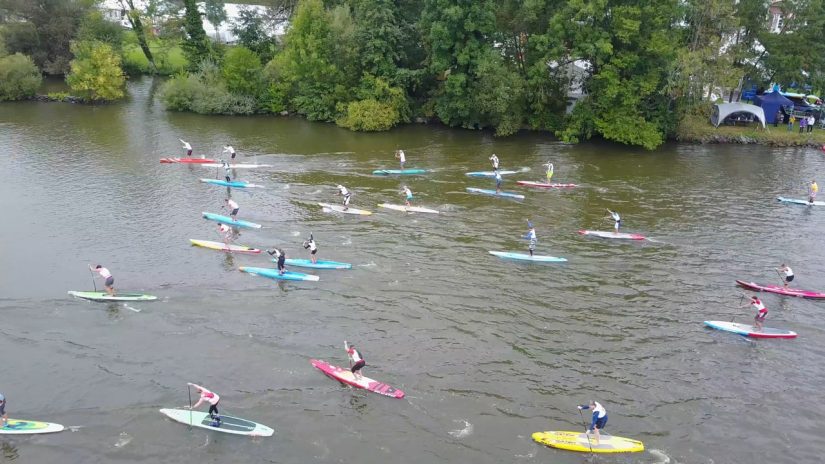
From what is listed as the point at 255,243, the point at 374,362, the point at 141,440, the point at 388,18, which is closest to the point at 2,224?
the point at 255,243

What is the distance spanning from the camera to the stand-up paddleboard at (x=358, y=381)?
73.2ft

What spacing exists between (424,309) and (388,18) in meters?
39.3

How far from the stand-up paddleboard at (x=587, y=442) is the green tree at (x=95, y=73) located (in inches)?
2525

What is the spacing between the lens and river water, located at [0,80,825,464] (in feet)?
68.1

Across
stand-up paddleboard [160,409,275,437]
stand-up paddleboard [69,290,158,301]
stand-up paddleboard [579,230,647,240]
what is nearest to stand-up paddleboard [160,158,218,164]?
stand-up paddleboard [69,290,158,301]

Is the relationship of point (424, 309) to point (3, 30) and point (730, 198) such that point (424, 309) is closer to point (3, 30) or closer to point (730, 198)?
point (730, 198)

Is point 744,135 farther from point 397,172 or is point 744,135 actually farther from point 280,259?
point 280,259

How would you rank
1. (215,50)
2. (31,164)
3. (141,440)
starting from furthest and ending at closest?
(215,50) → (31,164) → (141,440)

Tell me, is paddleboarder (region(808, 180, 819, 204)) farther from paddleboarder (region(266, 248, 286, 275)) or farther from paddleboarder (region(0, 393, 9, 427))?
paddleboarder (region(0, 393, 9, 427))

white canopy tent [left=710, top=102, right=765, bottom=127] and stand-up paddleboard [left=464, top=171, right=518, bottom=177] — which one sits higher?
white canopy tent [left=710, top=102, right=765, bottom=127]

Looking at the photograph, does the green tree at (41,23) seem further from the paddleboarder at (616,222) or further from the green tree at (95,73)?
the paddleboarder at (616,222)

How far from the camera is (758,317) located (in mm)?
26484

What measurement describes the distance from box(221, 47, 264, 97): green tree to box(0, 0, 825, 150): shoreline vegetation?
12 cm

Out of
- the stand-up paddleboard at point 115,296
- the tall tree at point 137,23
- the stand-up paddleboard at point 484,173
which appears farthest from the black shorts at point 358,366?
the tall tree at point 137,23
